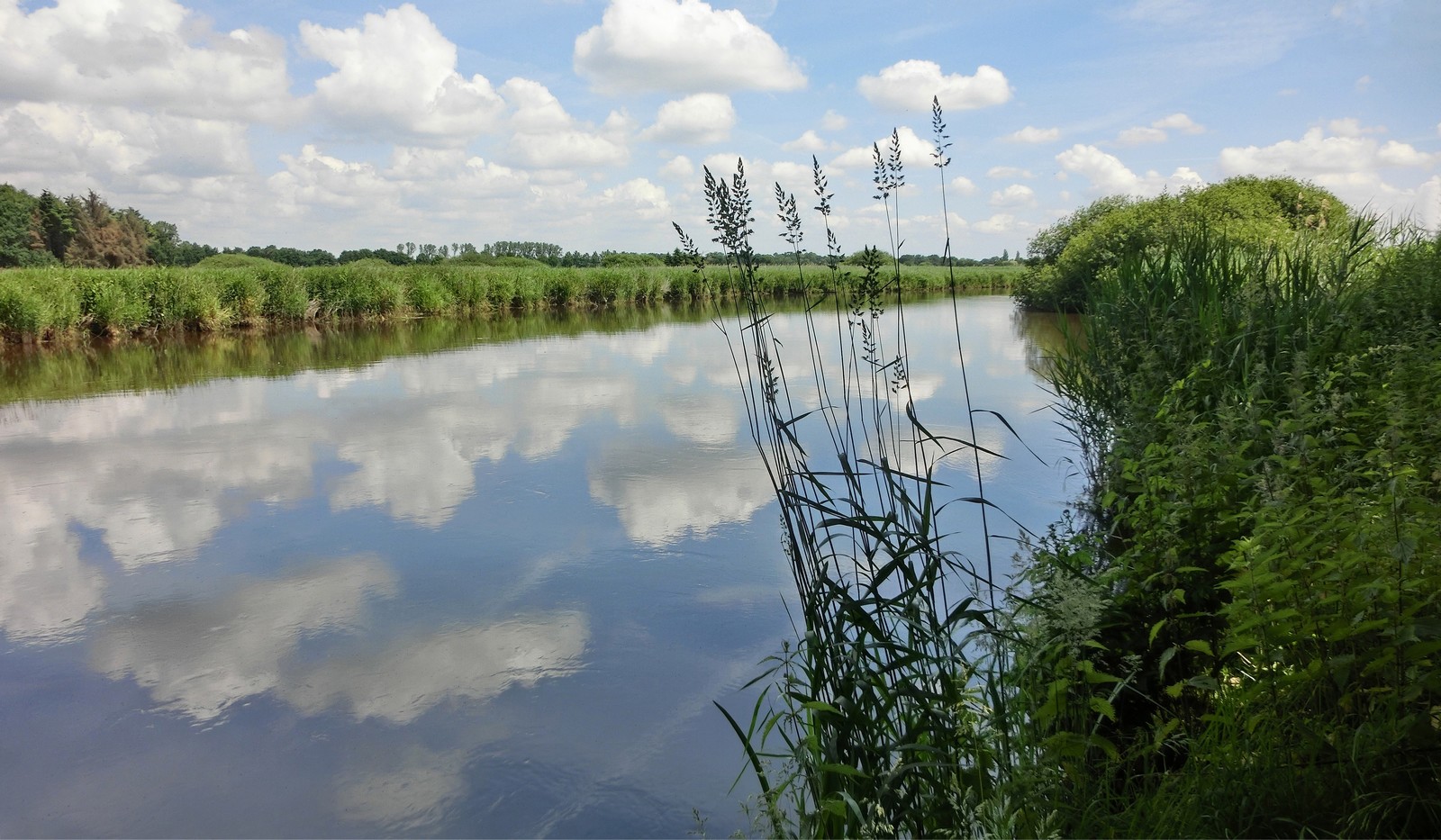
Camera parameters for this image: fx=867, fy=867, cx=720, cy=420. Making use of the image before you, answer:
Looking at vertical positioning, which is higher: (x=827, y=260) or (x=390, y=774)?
(x=827, y=260)

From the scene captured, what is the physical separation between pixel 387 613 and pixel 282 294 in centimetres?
1490

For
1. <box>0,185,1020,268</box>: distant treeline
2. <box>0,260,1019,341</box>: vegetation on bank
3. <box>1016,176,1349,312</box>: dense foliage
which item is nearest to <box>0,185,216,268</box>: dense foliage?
<box>0,185,1020,268</box>: distant treeline

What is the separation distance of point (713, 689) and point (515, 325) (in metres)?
15.2

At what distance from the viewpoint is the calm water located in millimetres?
2225

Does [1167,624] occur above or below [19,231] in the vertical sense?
below

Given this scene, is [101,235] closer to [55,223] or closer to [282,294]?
[55,223]

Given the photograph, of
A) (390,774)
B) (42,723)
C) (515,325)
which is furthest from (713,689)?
(515,325)

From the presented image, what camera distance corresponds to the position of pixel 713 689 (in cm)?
268

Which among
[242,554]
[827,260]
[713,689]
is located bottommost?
[713,689]

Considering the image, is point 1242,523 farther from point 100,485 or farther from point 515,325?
point 515,325

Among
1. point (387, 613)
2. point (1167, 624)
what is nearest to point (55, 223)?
point (387, 613)

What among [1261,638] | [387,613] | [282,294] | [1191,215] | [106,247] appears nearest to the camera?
[1261,638]

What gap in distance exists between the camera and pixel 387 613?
10.7ft

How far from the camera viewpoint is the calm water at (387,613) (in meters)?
2.22
